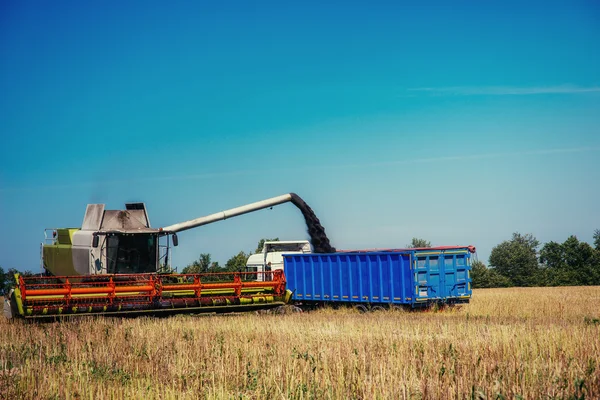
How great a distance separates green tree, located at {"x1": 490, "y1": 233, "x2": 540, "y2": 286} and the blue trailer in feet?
98.5

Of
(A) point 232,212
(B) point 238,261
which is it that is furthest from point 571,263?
(A) point 232,212

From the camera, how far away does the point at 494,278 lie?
47906mm

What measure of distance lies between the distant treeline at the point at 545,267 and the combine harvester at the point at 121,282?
28.9 meters

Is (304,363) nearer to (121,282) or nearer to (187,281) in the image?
(121,282)

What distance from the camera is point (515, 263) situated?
62531mm

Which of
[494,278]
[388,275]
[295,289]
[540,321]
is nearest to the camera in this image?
[540,321]

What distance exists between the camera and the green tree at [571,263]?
44.0 m

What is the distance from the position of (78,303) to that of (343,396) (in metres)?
11.3

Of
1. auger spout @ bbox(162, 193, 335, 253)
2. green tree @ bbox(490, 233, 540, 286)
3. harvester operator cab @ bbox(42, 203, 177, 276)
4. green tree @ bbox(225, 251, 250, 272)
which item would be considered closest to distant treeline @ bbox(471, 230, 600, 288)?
green tree @ bbox(490, 233, 540, 286)

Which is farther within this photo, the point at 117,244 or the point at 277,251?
the point at 277,251

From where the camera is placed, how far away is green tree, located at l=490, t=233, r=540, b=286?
49.4m

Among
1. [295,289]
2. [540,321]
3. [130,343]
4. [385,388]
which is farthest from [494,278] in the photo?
[385,388]

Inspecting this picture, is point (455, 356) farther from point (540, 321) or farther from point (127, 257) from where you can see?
point (127, 257)

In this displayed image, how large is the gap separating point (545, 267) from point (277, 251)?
144 feet
